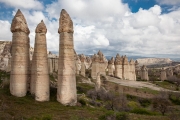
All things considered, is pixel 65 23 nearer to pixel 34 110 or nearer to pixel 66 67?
pixel 66 67

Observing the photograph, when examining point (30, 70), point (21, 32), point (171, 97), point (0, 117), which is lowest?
point (171, 97)

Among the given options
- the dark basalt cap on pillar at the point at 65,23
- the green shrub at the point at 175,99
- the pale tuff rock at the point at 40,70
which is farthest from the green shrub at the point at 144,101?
the dark basalt cap on pillar at the point at 65,23

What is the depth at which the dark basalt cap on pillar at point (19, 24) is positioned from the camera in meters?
23.9

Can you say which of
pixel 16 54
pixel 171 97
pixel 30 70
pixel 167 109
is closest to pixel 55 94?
pixel 30 70

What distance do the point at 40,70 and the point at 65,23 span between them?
606cm

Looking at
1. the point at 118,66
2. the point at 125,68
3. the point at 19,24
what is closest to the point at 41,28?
the point at 19,24

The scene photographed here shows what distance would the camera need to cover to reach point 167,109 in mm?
30094

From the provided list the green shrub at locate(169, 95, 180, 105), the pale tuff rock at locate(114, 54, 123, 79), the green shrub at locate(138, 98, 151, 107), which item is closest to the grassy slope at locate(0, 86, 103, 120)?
the green shrub at locate(138, 98, 151, 107)

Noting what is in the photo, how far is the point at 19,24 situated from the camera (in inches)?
948

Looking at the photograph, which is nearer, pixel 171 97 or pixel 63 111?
pixel 63 111

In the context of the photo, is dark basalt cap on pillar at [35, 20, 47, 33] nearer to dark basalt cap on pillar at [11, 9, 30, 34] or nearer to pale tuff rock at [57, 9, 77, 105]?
dark basalt cap on pillar at [11, 9, 30, 34]

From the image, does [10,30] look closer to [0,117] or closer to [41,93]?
[41,93]

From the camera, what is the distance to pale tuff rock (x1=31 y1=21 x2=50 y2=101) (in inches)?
918

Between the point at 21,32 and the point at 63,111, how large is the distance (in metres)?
10.3
